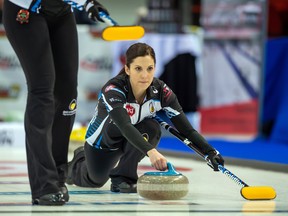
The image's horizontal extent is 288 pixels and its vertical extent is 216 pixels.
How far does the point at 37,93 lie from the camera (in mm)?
3768

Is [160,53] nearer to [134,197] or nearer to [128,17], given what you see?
[134,197]

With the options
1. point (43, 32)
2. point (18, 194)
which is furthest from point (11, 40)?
point (18, 194)

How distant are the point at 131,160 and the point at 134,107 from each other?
0.38 metres

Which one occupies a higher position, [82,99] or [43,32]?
[43,32]

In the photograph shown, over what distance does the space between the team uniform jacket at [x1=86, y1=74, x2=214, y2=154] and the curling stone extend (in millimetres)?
248

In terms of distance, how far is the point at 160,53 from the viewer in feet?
33.4

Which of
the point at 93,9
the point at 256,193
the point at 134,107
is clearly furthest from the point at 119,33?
the point at 256,193

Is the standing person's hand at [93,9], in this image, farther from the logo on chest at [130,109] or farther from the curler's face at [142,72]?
the logo on chest at [130,109]

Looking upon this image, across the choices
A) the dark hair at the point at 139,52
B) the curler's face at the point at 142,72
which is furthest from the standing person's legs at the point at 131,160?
the dark hair at the point at 139,52

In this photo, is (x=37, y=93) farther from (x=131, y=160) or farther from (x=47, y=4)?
(x=131, y=160)

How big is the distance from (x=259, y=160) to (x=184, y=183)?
2.72 meters

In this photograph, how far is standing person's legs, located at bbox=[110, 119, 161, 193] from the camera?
455 centimetres

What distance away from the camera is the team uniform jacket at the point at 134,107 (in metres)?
4.21

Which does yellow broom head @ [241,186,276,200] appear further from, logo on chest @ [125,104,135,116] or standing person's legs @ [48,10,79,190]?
standing person's legs @ [48,10,79,190]
